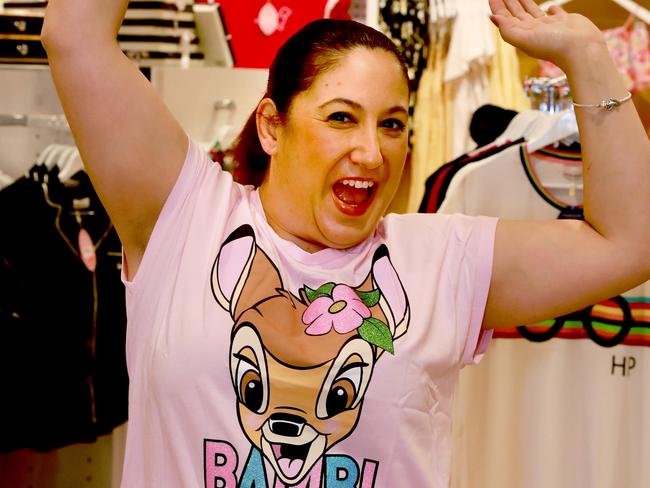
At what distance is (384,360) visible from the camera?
106cm

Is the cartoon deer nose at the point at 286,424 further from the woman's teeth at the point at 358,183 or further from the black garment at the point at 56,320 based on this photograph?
the black garment at the point at 56,320

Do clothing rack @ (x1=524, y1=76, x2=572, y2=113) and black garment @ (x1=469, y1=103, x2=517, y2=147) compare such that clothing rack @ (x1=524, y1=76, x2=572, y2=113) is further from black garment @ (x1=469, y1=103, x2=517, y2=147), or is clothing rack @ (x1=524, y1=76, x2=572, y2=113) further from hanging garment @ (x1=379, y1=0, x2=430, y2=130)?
hanging garment @ (x1=379, y1=0, x2=430, y2=130)

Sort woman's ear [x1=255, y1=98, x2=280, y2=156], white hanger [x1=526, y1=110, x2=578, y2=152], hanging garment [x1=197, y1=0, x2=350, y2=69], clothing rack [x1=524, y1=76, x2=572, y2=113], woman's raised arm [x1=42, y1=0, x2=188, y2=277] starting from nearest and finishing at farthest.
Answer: woman's raised arm [x1=42, y1=0, x2=188, y2=277]
woman's ear [x1=255, y1=98, x2=280, y2=156]
white hanger [x1=526, y1=110, x2=578, y2=152]
clothing rack [x1=524, y1=76, x2=572, y2=113]
hanging garment [x1=197, y1=0, x2=350, y2=69]

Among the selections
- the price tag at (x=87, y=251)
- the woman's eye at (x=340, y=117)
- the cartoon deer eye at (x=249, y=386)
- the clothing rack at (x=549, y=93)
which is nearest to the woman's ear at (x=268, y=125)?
the woman's eye at (x=340, y=117)

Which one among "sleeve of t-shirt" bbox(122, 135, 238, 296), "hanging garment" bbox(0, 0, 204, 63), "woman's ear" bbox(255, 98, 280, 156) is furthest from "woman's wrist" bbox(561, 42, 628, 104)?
"hanging garment" bbox(0, 0, 204, 63)

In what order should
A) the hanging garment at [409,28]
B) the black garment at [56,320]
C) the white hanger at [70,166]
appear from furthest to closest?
the hanging garment at [409,28] → the white hanger at [70,166] → the black garment at [56,320]

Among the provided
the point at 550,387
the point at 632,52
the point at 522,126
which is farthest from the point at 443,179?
the point at 632,52

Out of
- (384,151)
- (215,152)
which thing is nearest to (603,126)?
(384,151)

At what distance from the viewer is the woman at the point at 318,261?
39.9 inches

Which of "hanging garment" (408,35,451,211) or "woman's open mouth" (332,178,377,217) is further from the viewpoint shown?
"hanging garment" (408,35,451,211)

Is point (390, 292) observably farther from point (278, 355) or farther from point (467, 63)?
point (467, 63)

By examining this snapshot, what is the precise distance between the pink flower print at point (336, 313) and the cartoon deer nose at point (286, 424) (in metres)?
0.12

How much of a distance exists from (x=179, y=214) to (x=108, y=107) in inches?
6.8

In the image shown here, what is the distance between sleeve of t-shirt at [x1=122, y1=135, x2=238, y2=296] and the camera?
1066 mm
